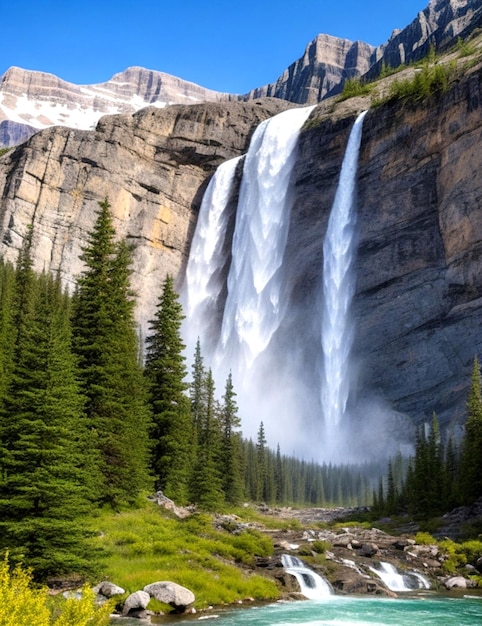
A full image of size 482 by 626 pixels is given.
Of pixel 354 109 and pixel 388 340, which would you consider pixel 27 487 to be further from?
pixel 354 109

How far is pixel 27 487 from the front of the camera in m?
15.9

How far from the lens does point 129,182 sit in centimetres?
10581

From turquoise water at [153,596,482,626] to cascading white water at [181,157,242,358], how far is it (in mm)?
79607

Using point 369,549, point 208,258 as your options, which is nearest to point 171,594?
point 369,549

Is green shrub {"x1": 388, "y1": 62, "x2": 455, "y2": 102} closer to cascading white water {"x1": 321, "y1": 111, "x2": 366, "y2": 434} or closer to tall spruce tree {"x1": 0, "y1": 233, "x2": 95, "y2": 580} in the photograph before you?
cascading white water {"x1": 321, "y1": 111, "x2": 366, "y2": 434}

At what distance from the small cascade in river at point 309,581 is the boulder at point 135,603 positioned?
8.28 m

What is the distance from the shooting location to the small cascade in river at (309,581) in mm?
24478

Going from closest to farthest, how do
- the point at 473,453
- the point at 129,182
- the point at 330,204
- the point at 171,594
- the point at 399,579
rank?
the point at 171,594 → the point at 399,579 → the point at 473,453 → the point at 330,204 → the point at 129,182

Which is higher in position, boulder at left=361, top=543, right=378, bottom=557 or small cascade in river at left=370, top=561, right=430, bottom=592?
boulder at left=361, top=543, right=378, bottom=557

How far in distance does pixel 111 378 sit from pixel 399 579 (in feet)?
54.0

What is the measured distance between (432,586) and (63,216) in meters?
88.3

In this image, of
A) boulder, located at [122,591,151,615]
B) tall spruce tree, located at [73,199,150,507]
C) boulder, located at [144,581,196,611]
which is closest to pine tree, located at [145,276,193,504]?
tall spruce tree, located at [73,199,150,507]

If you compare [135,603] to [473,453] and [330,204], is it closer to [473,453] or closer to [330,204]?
[473,453]

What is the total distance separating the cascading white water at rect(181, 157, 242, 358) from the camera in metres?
103
